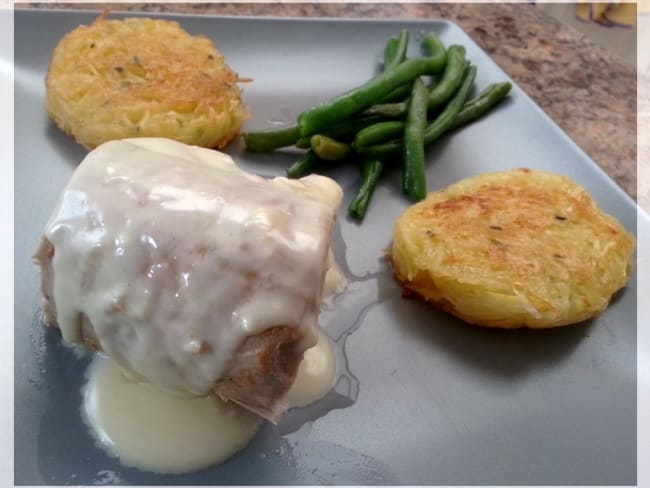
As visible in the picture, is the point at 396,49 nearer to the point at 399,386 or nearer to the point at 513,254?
the point at 513,254

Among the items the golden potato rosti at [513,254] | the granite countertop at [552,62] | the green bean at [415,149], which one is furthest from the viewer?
the granite countertop at [552,62]

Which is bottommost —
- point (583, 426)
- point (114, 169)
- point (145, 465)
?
point (145, 465)

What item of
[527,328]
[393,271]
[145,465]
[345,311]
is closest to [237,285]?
[145,465]

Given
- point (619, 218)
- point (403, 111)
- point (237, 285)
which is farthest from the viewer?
point (403, 111)

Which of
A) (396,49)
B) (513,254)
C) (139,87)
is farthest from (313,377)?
(396,49)

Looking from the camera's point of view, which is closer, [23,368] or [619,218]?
[23,368]

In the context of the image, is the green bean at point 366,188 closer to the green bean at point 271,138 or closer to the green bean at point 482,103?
the green bean at point 271,138

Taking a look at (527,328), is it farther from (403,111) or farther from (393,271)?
(403,111)

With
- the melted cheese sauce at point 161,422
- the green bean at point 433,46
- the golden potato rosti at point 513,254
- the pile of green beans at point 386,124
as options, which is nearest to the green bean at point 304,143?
the pile of green beans at point 386,124
